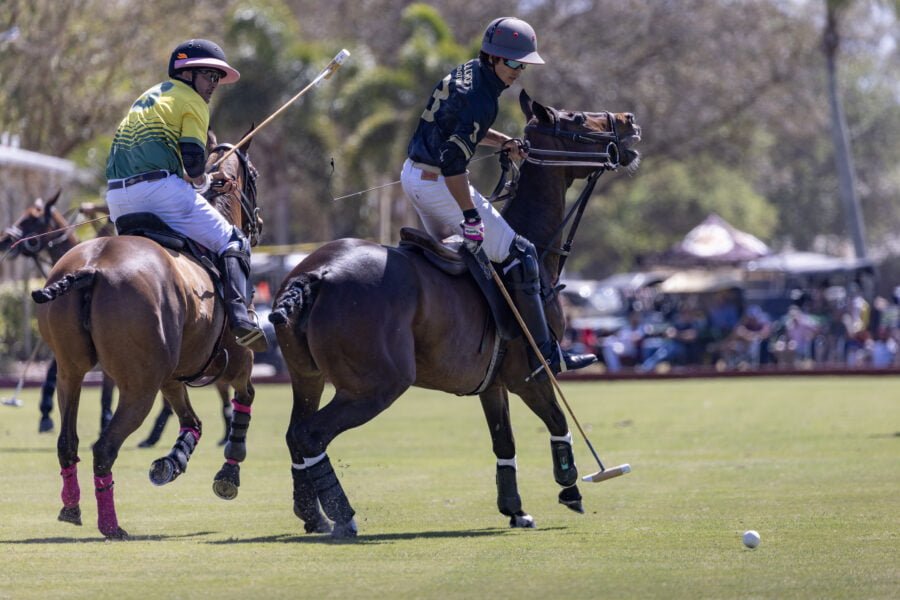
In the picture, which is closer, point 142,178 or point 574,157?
point 142,178

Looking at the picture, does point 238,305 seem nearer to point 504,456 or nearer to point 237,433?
point 237,433

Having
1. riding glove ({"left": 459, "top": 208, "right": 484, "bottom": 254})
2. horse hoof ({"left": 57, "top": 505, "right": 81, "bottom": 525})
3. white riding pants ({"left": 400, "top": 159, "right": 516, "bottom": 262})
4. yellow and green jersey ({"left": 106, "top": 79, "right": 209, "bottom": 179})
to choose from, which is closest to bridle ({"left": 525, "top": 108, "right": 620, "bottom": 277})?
white riding pants ({"left": 400, "top": 159, "right": 516, "bottom": 262})

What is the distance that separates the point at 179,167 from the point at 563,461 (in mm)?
3229

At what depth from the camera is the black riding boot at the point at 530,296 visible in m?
10.3

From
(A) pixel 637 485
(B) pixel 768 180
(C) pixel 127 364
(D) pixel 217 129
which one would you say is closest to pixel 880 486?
(A) pixel 637 485

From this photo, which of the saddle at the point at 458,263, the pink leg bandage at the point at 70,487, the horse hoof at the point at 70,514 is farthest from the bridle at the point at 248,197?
the horse hoof at the point at 70,514

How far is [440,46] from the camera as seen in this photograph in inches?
1629

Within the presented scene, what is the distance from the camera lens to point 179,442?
10.4 meters

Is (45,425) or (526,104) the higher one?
(526,104)

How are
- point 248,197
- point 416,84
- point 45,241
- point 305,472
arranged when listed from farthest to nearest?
point 416,84, point 45,241, point 248,197, point 305,472

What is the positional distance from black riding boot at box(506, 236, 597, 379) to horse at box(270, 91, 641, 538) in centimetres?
12

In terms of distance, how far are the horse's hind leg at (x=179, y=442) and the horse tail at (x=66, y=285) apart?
48.7 inches

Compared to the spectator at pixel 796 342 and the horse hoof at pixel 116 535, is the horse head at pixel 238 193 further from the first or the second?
the spectator at pixel 796 342

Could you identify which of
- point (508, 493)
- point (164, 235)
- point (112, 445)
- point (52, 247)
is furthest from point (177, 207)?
point (52, 247)
